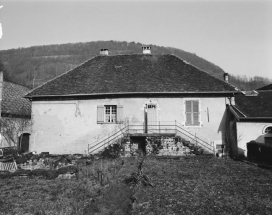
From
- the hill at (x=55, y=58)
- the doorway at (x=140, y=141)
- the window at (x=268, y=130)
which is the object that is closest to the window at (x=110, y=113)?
the doorway at (x=140, y=141)

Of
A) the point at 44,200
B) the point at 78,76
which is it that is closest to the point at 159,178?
the point at 44,200

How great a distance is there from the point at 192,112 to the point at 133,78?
518 cm

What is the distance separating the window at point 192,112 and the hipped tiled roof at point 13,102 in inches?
518

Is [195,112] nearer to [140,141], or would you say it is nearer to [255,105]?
[255,105]

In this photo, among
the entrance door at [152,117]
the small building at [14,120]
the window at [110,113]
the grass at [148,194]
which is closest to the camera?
the grass at [148,194]

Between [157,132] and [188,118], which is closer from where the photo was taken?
[157,132]

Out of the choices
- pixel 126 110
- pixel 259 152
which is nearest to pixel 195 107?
pixel 126 110

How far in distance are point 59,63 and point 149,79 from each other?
45.1 metres

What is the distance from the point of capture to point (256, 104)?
17.3 meters

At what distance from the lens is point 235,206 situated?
6.47m

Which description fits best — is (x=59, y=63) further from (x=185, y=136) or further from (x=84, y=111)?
(x=185, y=136)

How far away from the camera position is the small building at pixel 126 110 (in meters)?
17.0

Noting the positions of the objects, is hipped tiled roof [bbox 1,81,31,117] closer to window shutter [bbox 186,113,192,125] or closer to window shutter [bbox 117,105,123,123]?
window shutter [bbox 117,105,123,123]

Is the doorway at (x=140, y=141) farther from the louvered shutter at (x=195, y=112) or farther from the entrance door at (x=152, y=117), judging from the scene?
the louvered shutter at (x=195, y=112)
